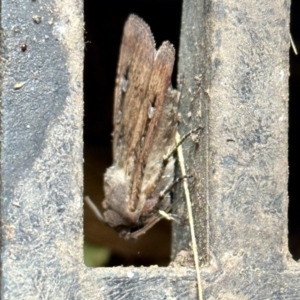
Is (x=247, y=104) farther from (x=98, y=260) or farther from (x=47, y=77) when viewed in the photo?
(x=98, y=260)

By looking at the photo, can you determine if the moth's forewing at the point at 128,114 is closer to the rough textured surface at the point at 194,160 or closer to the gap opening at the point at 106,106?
the rough textured surface at the point at 194,160

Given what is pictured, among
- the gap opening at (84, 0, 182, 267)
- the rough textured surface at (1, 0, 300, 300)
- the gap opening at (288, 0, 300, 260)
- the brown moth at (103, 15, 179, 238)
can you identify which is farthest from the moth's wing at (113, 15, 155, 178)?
the gap opening at (288, 0, 300, 260)

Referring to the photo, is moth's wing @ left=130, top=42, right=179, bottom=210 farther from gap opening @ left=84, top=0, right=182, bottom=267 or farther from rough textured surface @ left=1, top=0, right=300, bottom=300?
gap opening @ left=84, top=0, right=182, bottom=267

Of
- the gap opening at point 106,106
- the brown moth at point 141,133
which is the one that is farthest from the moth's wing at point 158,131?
the gap opening at point 106,106

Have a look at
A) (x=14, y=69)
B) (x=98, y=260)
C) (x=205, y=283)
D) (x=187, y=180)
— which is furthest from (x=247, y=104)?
(x=98, y=260)

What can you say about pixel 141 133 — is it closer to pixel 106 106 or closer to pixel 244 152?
pixel 244 152

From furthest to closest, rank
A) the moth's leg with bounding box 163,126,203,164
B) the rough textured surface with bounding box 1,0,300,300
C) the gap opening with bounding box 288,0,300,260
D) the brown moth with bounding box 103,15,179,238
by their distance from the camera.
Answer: the gap opening with bounding box 288,0,300,260, the brown moth with bounding box 103,15,179,238, the moth's leg with bounding box 163,126,203,164, the rough textured surface with bounding box 1,0,300,300

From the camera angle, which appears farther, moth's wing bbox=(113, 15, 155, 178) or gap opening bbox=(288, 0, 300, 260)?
gap opening bbox=(288, 0, 300, 260)
